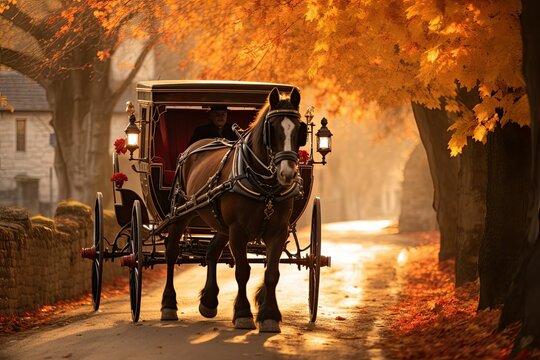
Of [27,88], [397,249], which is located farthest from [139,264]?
[27,88]

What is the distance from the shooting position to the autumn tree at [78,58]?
2220 cm

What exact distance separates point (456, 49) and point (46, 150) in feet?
150

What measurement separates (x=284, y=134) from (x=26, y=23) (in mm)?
14092

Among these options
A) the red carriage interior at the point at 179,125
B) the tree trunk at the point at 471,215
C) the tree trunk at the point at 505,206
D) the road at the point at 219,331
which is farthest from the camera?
the tree trunk at the point at 471,215

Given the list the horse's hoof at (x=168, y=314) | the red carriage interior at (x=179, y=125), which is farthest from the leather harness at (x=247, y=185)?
the red carriage interior at (x=179, y=125)

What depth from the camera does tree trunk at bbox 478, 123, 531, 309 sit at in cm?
1291

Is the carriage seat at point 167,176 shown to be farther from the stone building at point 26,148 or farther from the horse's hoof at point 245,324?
the stone building at point 26,148

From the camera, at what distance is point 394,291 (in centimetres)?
1997

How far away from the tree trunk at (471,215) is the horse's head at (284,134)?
6859mm

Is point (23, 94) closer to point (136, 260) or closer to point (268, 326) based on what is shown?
point (136, 260)

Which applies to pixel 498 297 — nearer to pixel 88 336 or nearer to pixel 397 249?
pixel 88 336

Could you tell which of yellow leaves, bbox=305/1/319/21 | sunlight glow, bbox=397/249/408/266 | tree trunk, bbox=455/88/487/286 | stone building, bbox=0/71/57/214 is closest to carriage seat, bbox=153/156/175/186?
yellow leaves, bbox=305/1/319/21

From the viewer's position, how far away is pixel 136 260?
45.1 ft

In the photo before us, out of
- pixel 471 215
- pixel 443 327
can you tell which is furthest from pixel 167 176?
pixel 471 215
